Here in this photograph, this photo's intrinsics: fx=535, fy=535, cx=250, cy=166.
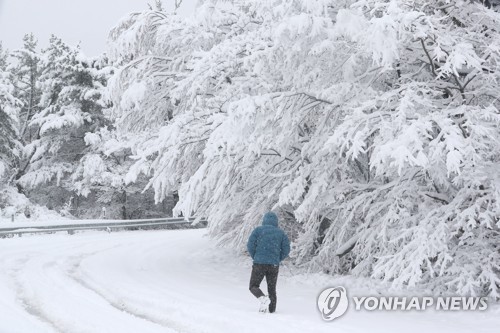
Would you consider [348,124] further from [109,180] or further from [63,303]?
[109,180]

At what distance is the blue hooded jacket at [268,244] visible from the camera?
26.0ft

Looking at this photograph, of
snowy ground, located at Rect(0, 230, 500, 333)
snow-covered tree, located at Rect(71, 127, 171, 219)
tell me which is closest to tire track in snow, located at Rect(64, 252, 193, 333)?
snowy ground, located at Rect(0, 230, 500, 333)

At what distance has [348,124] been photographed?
8234mm

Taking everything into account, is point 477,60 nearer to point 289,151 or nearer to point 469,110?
point 469,110

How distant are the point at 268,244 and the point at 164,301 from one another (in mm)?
1870

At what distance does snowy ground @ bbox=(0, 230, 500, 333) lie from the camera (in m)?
6.85

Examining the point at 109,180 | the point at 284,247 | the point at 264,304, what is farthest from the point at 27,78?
the point at 264,304

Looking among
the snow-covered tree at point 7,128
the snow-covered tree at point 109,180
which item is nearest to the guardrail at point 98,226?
the snow-covered tree at point 109,180

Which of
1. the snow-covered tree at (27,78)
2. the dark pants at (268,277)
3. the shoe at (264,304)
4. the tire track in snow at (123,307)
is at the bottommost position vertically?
the tire track in snow at (123,307)

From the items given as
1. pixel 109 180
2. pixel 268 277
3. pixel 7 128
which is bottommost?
pixel 268 277

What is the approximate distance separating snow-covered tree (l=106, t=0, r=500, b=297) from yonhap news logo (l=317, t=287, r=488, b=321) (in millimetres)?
325

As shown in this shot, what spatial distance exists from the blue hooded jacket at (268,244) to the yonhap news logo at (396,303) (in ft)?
3.55

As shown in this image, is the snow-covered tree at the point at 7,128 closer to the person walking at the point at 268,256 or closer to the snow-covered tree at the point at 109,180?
the snow-covered tree at the point at 109,180

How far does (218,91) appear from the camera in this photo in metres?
11.9
